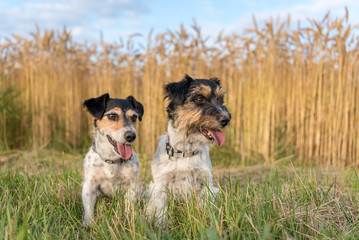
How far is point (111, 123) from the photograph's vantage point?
139 inches

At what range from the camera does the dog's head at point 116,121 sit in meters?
3.44

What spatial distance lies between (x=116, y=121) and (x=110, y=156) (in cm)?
42

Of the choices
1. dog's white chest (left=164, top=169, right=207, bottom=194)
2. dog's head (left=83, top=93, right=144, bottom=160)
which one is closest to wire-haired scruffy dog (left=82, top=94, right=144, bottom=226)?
dog's head (left=83, top=93, right=144, bottom=160)

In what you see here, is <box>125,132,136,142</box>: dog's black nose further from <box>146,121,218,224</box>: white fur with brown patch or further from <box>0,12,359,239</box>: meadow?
<box>0,12,359,239</box>: meadow

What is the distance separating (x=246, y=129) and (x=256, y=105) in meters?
0.60

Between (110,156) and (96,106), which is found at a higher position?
(96,106)

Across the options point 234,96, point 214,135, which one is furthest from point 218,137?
point 234,96

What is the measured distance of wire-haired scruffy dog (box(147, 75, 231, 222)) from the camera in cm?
345

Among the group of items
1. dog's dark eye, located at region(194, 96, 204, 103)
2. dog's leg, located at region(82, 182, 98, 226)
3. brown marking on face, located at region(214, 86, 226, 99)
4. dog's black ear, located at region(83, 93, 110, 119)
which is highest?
brown marking on face, located at region(214, 86, 226, 99)

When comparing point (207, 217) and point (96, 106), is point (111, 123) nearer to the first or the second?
point (96, 106)

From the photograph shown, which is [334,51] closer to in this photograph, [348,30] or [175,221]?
[348,30]

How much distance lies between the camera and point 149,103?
7910 mm

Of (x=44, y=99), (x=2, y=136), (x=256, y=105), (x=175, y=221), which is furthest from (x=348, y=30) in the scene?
(x=2, y=136)

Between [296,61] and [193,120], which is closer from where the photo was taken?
[193,120]
